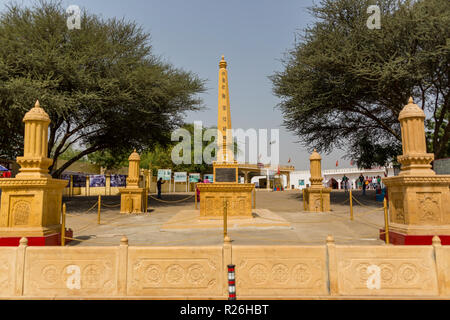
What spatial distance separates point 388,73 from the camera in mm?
15086

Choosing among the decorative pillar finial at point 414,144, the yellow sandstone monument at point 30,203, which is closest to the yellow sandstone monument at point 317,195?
the decorative pillar finial at point 414,144

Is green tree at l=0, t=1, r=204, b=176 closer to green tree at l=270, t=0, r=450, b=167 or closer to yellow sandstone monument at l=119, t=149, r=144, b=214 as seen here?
yellow sandstone monument at l=119, t=149, r=144, b=214

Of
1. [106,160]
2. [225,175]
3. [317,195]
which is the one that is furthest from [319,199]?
[106,160]

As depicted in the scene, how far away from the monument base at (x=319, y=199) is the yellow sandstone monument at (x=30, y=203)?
1190 centimetres

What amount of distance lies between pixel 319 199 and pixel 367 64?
26.2 feet

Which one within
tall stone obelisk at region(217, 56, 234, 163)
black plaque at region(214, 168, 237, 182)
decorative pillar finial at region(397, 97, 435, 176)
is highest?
tall stone obelisk at region(217, 56, 234, 163)

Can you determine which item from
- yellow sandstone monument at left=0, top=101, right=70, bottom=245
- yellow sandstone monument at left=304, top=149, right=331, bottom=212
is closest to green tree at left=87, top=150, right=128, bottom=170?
yellow sandstone monument at left=304, top=149, right=331, bottom=212

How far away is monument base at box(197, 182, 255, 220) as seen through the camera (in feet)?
39.1

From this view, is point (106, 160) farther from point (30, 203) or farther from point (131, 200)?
point (30, 203)

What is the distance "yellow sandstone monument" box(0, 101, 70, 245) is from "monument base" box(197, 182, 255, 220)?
5792mm

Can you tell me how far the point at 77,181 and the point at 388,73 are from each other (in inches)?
1135

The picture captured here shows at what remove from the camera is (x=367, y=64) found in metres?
16.1

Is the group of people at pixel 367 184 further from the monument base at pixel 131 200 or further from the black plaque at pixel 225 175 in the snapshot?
the monument base at pixel 131 200

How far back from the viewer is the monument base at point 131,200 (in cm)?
1588
